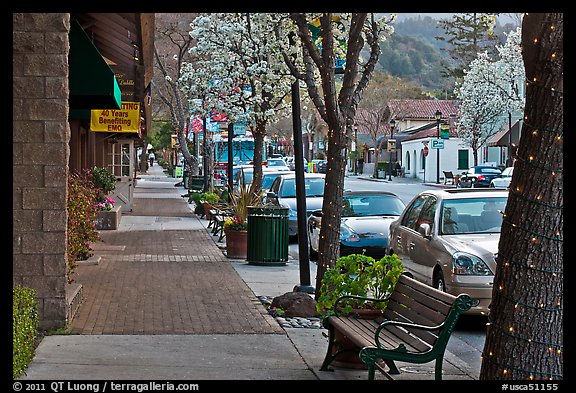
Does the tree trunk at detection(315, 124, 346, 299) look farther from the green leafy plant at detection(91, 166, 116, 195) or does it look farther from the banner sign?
the green leafy plant at detection(91, 166, 116, 195)

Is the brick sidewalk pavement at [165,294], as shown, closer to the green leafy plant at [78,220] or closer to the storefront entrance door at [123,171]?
the green leafy plant at [78,220]

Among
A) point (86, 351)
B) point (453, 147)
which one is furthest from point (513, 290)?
point (453, 147)

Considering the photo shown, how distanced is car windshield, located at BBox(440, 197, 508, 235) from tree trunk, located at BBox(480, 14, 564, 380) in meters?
6.31

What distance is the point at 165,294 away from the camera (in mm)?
12633

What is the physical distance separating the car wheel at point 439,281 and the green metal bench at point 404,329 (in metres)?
2.84

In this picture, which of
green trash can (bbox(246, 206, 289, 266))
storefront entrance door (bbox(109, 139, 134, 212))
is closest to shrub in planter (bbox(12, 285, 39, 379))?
green trash can (bbox(246, 206, 289, 266))

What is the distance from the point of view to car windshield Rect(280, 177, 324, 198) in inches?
882

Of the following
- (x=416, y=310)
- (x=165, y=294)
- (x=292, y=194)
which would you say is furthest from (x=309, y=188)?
(x=416, y=310)

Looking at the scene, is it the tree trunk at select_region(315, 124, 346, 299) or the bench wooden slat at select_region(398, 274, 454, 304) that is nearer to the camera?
the bench wooden slat at select_region(398, 274, 454, 304)

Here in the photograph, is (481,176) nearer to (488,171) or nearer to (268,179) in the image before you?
(488,171)

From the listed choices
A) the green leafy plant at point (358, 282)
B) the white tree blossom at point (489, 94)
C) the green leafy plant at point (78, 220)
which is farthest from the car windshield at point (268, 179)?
the white tree blossom at point (489, 94)

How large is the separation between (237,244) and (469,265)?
7.92 meters
